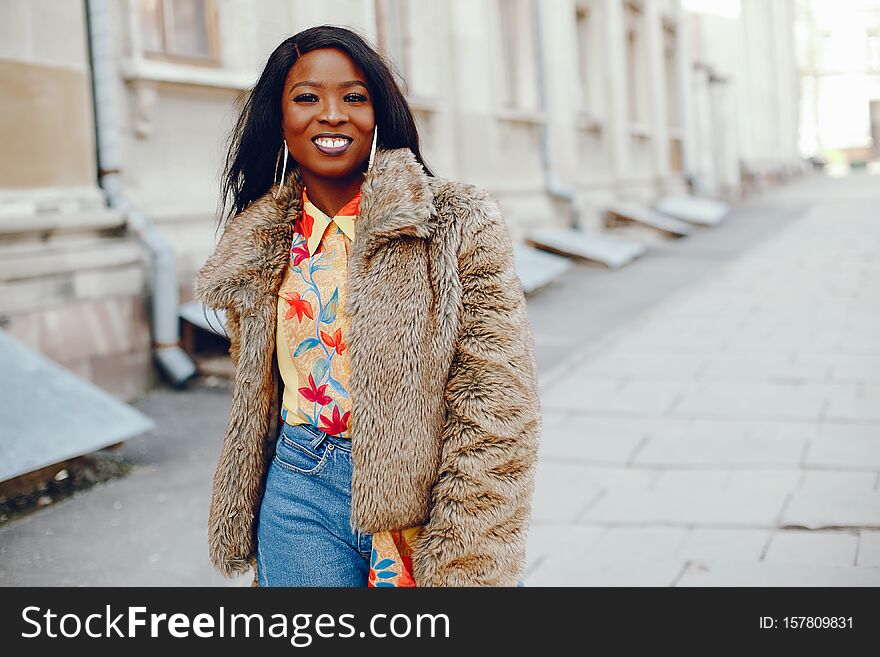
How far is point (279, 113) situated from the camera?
242 cm

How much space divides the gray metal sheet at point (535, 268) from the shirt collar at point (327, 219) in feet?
27.8

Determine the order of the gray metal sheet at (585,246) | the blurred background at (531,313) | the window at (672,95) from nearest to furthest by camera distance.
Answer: the blurred background at (531,313)
the gray metal sheet at (585,246)
the window at (672,95)

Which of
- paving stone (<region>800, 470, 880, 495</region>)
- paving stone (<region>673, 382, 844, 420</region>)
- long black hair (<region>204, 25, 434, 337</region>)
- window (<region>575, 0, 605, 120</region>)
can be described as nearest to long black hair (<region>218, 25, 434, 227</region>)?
long black hair (<region>204, 25, 434, 337</region>)

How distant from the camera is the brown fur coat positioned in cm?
209

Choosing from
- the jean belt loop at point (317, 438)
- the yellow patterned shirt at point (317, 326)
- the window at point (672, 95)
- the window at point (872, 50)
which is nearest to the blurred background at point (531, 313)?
the yellow patterned shirt at point (317, 326)

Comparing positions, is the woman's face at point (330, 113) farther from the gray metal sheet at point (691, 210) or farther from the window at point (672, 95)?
the window at point (672, 95)

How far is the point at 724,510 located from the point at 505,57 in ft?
36.6

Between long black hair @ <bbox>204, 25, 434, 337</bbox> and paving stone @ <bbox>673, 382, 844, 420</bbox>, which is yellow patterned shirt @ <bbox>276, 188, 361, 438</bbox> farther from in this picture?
paving stone @ <bbox>673, 382, 844, 420</bbox>

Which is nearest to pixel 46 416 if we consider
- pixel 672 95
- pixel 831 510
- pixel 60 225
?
pixel 60 225

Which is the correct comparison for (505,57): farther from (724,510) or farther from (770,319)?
(724,510)

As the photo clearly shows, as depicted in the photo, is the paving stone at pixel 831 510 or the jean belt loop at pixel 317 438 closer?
the jean belt loop at pixel 317 438

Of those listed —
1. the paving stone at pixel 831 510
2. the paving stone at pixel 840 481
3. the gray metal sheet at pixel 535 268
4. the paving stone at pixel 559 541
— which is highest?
the gray metal sheet at pixel 535 268

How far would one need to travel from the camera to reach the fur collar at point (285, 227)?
2131mm

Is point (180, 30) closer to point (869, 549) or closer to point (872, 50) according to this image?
point (869, 549)
